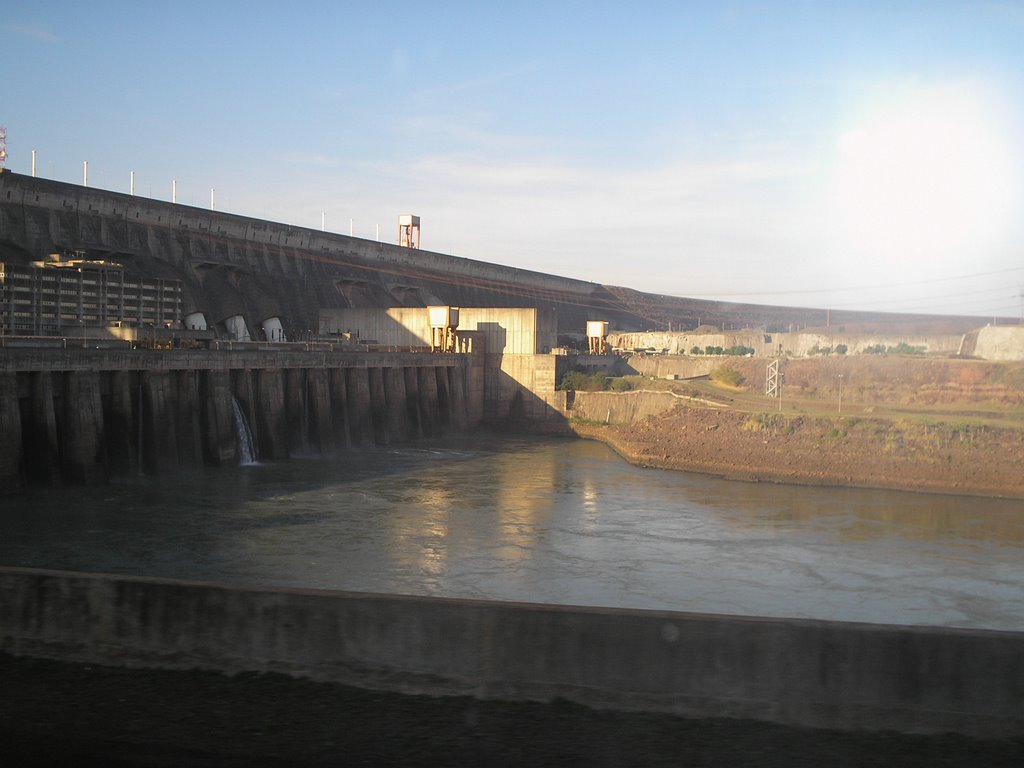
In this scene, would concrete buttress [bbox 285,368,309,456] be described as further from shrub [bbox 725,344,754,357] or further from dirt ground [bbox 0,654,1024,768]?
shrub [bbox 725,344,754,357]

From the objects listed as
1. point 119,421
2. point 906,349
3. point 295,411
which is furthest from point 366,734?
point 906,349

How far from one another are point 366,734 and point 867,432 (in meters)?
32.0

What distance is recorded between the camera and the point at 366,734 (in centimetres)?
A: 690

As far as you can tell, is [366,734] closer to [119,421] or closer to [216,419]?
[119,421]

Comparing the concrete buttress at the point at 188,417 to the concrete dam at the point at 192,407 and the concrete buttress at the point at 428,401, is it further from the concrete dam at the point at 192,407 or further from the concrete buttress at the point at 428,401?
the concrete buttress at the point at 428,401

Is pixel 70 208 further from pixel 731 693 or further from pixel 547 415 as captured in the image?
pixel 731 693

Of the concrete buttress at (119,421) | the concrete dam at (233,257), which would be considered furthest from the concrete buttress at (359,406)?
the concrete buttress at (119,421)

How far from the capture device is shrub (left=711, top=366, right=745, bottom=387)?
54.0m

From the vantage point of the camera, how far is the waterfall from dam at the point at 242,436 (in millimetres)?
30983

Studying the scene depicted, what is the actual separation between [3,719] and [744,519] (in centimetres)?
2070

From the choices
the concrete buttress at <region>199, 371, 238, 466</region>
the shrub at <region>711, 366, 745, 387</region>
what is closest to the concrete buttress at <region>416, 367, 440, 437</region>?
the concrete buttress at <region>199, 371, 238, 466</region>

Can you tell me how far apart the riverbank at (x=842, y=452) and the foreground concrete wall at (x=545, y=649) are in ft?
83.2

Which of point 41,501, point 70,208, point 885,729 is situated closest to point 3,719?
point 885,729

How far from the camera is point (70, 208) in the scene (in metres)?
45.5
